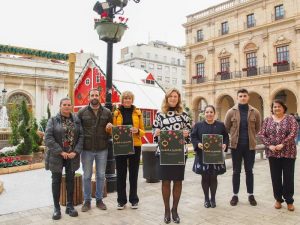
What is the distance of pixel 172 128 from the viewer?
4.45 metres

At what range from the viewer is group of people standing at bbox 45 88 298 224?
457cm

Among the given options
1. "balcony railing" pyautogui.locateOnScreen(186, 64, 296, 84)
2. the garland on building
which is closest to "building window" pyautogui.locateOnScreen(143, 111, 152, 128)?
the garland on building

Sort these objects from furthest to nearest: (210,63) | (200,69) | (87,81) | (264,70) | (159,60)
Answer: (159,60) → (200,69) → (210,63) → (264,70) → (87,81)

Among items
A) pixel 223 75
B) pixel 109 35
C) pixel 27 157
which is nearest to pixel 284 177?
pixel 109 35

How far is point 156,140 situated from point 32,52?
787cm

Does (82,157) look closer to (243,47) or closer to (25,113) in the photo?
(25,113)

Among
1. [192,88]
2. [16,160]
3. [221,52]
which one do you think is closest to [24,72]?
[192,88]

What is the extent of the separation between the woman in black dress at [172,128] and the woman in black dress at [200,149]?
20.3 inches

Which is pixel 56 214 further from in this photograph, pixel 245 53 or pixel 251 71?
pixel 245 53

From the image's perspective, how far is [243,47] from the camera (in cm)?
2895

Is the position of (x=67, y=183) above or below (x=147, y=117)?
below

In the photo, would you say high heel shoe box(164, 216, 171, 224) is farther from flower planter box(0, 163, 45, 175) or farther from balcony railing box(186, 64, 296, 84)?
balcony railing box(186, 64, 296, 84)

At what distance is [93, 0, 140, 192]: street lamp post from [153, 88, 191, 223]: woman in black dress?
1792mm

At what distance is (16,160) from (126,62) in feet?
190
